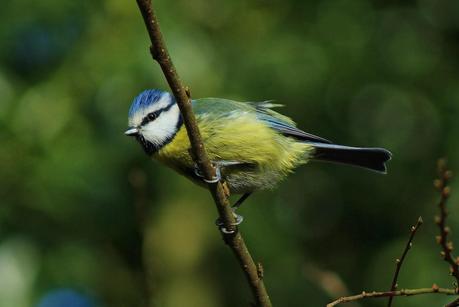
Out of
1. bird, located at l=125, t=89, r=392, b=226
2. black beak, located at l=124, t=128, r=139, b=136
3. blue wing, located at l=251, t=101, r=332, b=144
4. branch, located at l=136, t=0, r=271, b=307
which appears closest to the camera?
branch, located at l=136, t=0, r=271, b=307

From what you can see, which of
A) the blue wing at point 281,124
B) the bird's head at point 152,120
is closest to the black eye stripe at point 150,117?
the bird's head at point 152,120

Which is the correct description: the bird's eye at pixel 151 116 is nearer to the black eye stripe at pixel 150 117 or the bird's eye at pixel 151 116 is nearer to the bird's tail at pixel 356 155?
the black eye stripe at pixel 150 117

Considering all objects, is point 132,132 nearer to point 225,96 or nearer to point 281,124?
point 281,124

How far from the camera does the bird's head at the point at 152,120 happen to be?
290 centimetres

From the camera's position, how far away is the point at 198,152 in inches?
82.9

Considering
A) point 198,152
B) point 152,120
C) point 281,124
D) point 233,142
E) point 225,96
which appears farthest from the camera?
point 225,96

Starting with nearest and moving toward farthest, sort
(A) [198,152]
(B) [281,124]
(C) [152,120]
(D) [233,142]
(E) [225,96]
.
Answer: (A) [198,152] → (D) [233,142] → (C) [152,120] → (B) [281,124] → (E) [225,96]

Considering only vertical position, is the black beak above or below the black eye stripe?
below

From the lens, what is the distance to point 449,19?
4.62 meters

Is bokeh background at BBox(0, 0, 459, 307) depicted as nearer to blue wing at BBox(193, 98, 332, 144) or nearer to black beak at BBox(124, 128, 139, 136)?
blue wing at BBox(193, 98, 332, 144)

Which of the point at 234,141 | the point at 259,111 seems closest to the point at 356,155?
the point at 259,111

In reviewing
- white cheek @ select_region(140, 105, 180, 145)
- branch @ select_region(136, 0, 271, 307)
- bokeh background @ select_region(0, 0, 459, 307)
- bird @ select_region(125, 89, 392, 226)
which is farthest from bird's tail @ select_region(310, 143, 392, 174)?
branch @ select_region(136, 0, 271, 307)

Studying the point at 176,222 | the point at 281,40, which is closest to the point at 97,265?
the point at 176,222

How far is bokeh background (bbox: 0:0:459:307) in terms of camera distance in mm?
3584
